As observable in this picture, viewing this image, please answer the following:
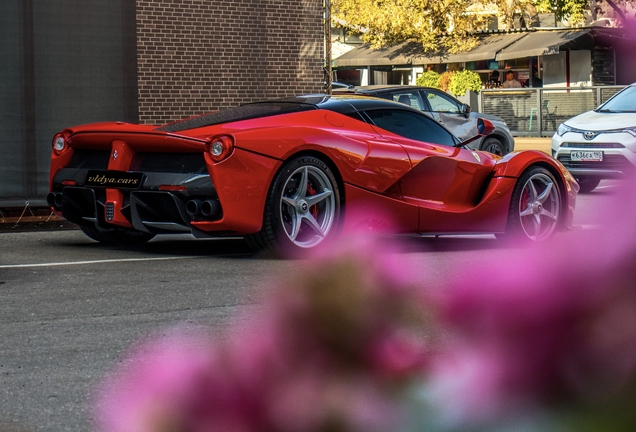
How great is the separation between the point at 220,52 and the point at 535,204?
737cm

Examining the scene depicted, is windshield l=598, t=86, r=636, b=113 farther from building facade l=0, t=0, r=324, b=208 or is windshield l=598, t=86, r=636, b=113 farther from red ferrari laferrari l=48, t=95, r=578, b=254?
red ferrari laferrari l=48, t=95, r=578, b=254

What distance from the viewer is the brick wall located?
47.9ft

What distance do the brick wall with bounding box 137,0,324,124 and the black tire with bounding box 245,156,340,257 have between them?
7.37m

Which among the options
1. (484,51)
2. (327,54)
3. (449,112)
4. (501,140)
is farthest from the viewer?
(484,51)

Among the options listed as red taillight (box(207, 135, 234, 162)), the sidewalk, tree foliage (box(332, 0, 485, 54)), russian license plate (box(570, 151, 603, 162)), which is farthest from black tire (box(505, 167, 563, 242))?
tree foliage (box(332, 0, 485, 54))

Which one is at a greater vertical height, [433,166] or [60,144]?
[60,144]

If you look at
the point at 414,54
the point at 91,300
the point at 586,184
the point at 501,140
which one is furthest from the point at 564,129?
the point at 414,54

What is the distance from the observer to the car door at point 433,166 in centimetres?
802

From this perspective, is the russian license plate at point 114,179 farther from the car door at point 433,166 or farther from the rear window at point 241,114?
the car door at point 433,166

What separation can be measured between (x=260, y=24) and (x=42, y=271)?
8776mm

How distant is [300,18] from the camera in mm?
15789

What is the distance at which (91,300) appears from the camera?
5.98m

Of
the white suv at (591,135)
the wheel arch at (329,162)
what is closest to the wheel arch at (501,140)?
the white suv at (591,135)

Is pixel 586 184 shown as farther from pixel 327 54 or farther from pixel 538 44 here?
pixel 538 44
